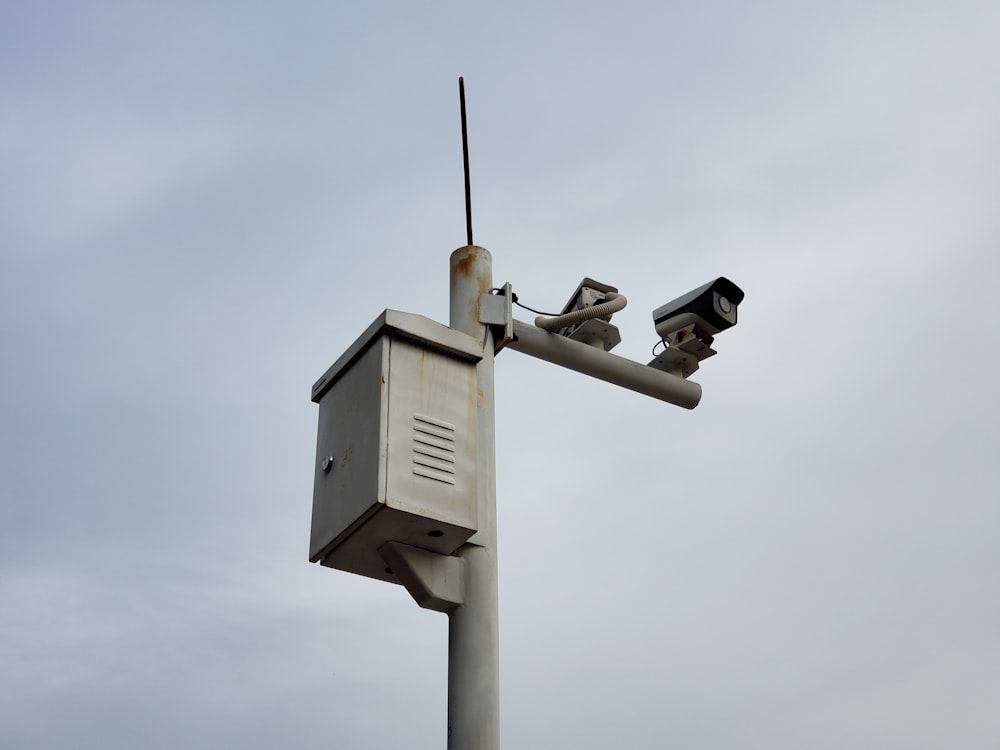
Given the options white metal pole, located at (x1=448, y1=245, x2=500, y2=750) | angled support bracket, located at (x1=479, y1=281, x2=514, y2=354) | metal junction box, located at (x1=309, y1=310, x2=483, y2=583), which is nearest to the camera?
white metal pole, located at (x1=448, y1=245, x2=500, y2=750)

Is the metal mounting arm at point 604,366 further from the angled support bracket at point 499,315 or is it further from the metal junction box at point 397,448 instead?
Answer: the metal junction box at point 397,448

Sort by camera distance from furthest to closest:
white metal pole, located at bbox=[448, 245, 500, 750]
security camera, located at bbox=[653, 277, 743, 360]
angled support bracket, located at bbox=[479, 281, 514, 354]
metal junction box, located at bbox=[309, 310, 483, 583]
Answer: security camera, located at bbox=[653, 277, 743, 360], angled support bracket, located at bbox=[479, 281, 514, 354], metal junction box, located at bbox=[309, 310, 483, 583], white metal pole, located at bbox=[448, 245, 500, 750]

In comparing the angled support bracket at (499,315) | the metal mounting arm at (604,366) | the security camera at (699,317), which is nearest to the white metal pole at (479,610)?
the angled support bracket at (499,315)

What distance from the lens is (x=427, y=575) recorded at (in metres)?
4.92

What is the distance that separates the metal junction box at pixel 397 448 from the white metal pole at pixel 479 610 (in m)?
0.07

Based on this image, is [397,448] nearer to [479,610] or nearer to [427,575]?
[427,575]

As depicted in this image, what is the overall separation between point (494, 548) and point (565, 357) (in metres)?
1.00

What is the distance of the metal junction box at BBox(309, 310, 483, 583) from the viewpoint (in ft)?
16.1

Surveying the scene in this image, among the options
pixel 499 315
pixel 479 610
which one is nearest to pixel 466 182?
pixel 499 315

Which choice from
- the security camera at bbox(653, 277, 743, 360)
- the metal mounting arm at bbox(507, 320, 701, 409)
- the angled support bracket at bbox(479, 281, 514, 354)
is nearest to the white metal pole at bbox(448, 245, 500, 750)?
the angled support bracket at bbox(479, 281, 514, 354)

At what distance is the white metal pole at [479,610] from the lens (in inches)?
184

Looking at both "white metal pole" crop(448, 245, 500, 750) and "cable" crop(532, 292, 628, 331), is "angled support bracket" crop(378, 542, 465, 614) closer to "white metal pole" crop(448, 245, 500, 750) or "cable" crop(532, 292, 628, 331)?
"white metal pole" crop(448, 245, 500, 750)

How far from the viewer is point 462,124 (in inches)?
227

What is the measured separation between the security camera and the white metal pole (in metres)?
1.05
